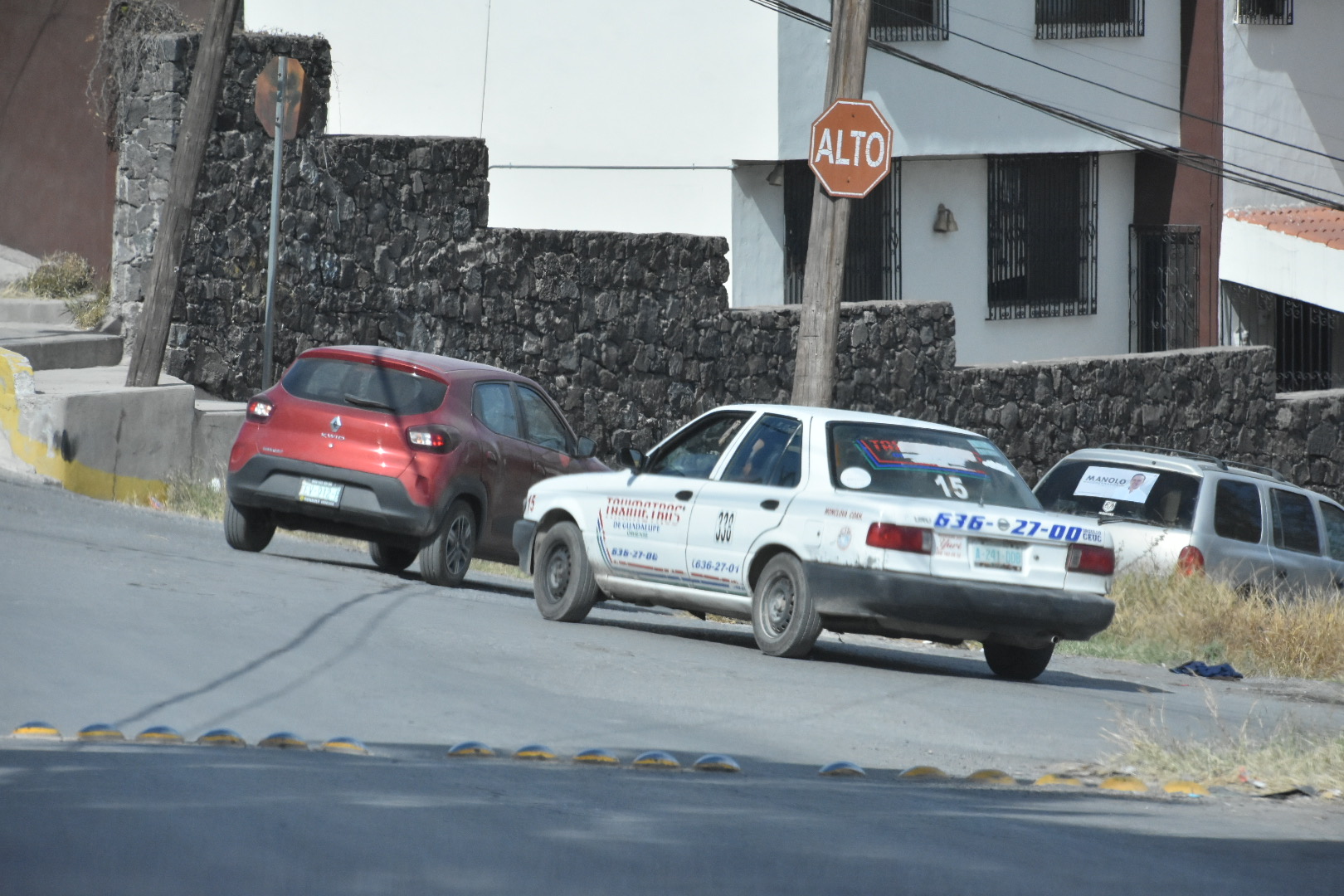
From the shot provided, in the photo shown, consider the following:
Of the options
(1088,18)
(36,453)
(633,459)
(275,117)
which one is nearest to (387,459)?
(633,459)

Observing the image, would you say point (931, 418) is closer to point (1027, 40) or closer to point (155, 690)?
point (1027, 40)

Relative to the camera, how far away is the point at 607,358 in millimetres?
20641

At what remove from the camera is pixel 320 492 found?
13.0 m

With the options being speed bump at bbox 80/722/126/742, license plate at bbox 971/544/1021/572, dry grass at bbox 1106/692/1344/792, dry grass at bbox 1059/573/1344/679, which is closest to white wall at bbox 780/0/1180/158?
dry grass at bbox 1059/573/1344/679

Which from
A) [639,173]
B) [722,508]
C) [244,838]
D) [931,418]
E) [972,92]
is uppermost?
[972,92]

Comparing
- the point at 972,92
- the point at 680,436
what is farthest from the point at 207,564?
the point at 972,92

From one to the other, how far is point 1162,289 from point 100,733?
2311 cm

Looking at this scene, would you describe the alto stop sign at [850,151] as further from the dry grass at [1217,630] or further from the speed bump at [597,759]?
the speed bump at [597,759]

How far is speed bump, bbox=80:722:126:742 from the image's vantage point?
696 centimetres

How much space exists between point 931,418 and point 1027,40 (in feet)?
19.7

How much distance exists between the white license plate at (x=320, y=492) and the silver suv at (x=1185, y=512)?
18.6 feet

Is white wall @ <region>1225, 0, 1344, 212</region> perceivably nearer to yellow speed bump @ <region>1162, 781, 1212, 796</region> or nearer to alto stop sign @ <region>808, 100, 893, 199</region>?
alto stop sign @ <region>808, 100, 893, 199</region>

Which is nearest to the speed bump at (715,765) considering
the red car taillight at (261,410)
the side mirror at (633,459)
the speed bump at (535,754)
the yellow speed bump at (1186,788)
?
the speed bump at (535,754)

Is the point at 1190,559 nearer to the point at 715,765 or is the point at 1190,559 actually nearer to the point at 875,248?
the point at 715,765
